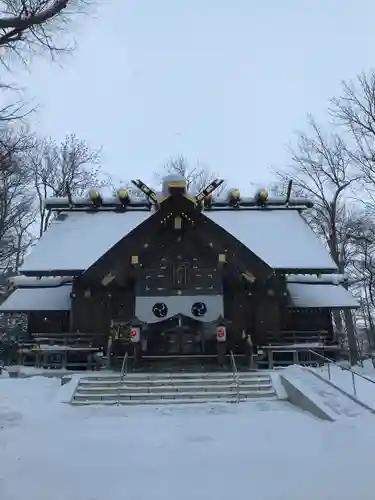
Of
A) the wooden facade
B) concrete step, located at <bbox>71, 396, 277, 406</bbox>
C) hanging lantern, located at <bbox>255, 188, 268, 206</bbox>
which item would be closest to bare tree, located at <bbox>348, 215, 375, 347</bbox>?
hanging lantern, located at <bbox>255, 188, 268, 206</bbox>

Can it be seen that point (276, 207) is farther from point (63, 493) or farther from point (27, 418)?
point (63, 493)

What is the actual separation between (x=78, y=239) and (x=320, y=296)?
10.3m

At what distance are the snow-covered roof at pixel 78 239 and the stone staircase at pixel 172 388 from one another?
5863 millimetres

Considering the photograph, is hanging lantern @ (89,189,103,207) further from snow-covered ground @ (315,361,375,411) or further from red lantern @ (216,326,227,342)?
snow-covered ground @ (315,361,375,411)

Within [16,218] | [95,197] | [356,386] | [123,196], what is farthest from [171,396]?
[16,218]

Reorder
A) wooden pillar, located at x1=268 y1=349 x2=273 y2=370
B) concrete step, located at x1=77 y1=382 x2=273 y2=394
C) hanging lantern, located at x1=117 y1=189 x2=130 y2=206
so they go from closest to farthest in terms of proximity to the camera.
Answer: concrete step, located at x1=77 y1=382 x2=273 y2=394, wooden pillar, located at x1=268 y1=349 x2=273 y2=370, hanging lantern, located at x1=117 y1=189 x2=130 y2=206

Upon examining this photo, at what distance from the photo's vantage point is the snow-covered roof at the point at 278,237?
754 inches

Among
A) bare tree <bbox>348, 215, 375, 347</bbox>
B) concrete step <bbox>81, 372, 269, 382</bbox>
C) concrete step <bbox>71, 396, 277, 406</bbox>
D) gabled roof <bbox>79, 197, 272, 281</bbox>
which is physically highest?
bare tree <bbox>348, 215, 375, 347</bbox>

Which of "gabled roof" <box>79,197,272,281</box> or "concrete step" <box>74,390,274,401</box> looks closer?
"concrete step" <box>74,390,274,401</box>

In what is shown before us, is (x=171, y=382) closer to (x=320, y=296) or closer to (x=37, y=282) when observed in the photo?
(x=320, y=296)

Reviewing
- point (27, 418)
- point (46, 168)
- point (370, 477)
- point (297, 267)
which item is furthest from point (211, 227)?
point (46, 168)

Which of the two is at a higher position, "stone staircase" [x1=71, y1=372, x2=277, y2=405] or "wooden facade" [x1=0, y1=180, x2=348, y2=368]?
"wooden facade" [x1=0, y1=180, x2=348, y2=368]

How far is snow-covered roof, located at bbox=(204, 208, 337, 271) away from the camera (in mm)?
19156

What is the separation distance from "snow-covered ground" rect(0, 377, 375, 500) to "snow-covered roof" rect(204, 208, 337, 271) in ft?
29.6
